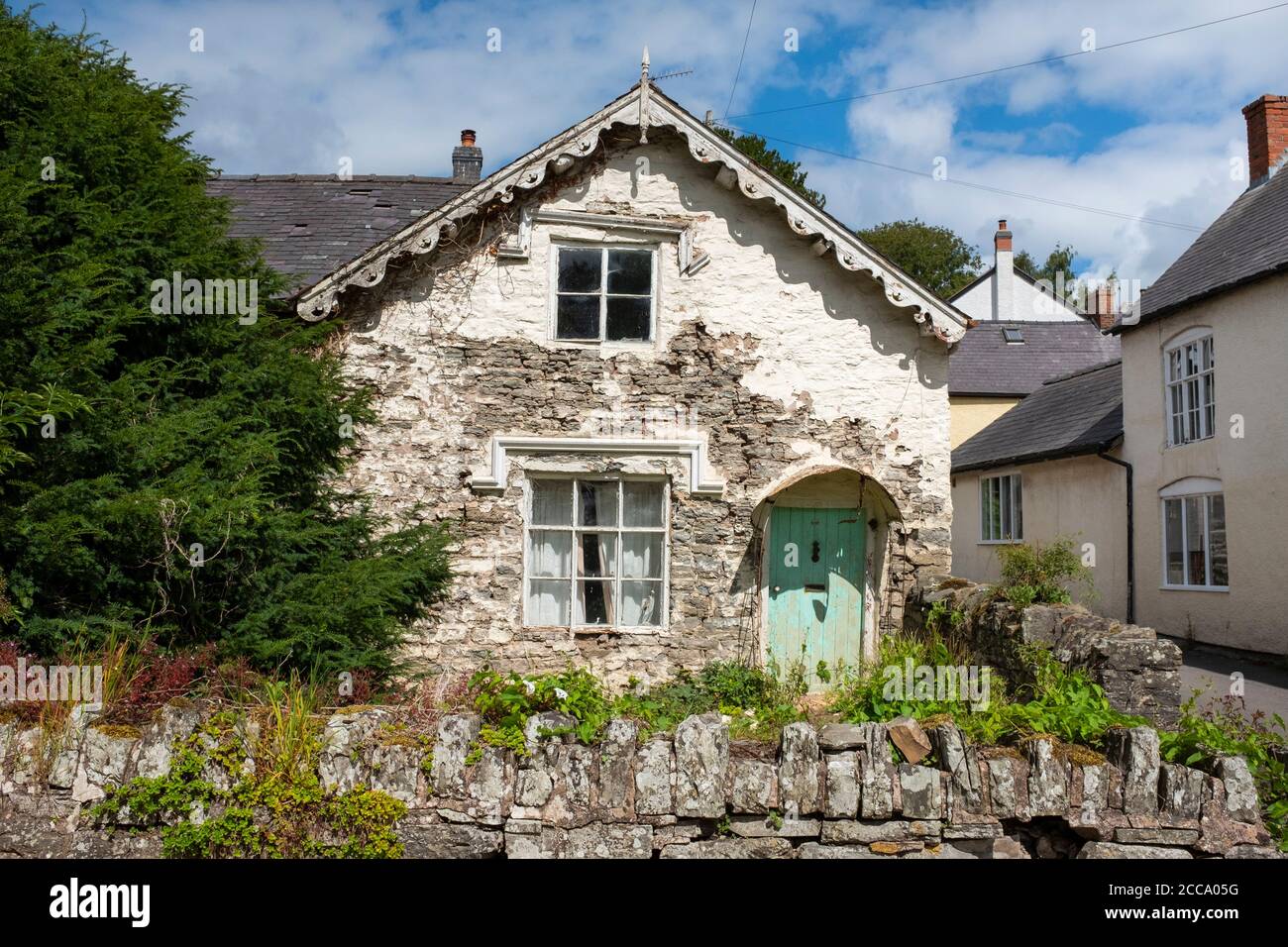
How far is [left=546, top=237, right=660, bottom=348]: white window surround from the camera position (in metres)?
9.95

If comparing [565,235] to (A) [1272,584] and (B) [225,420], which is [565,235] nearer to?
(B) [225,420]

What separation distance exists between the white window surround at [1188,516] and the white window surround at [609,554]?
9.66 metres

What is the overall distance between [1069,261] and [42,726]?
5819 cm

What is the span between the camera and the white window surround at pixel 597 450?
31.7 feet

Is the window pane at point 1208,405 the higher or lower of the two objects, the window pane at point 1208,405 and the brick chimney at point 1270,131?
the lower

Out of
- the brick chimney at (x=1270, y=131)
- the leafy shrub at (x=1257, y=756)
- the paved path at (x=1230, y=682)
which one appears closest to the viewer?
the leafy shrub at (x=1257, y=756)

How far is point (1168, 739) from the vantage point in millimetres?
5312

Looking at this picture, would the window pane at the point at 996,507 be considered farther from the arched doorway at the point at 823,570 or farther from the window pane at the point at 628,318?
the window pane at the point at 628,318

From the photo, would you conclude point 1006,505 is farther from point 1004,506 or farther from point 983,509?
point 983,509

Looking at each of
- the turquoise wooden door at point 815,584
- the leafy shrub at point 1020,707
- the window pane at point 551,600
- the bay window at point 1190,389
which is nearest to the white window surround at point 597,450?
the turquoise wooden door at point 815,584

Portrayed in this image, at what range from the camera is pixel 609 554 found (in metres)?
9.98

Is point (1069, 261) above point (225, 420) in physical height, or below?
above

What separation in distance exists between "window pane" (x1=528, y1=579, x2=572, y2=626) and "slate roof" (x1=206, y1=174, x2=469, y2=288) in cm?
441
